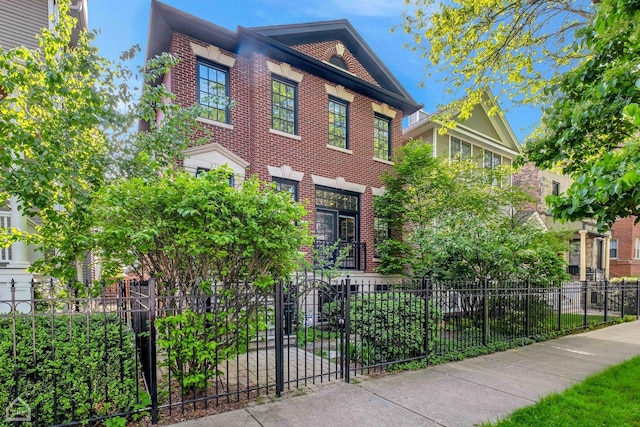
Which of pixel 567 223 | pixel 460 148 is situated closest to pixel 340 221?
pixel 460 148

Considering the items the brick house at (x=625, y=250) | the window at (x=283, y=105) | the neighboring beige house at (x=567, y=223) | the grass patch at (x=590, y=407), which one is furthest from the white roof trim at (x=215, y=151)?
the brick house at (x=625, y=250)

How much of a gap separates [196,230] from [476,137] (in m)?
14.9

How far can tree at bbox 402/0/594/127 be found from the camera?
353 inches

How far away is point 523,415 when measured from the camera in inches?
157

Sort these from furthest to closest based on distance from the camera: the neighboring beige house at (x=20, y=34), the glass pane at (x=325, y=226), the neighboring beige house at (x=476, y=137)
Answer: the neighboring beige house at (x=476, y=137), the glass pane at (x=325, y=226), the neighboring beige house at (x=20, y=34)

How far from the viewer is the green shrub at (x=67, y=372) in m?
3.33

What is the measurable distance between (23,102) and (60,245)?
7.12ft

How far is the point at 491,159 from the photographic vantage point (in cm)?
1702

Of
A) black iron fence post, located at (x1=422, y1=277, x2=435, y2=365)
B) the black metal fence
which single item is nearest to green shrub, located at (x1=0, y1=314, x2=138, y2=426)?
the black metal fence

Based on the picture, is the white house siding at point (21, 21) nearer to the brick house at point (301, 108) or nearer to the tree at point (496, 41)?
the brick house at point (301, 108)

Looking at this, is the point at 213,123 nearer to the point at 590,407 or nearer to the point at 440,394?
the point at 440,394

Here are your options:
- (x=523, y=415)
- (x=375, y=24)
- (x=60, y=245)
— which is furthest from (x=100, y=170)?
(x=375, y=24)

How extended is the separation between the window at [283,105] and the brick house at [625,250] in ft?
82.6

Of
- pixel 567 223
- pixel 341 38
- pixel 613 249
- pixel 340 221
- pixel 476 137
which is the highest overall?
pixel 341 38
